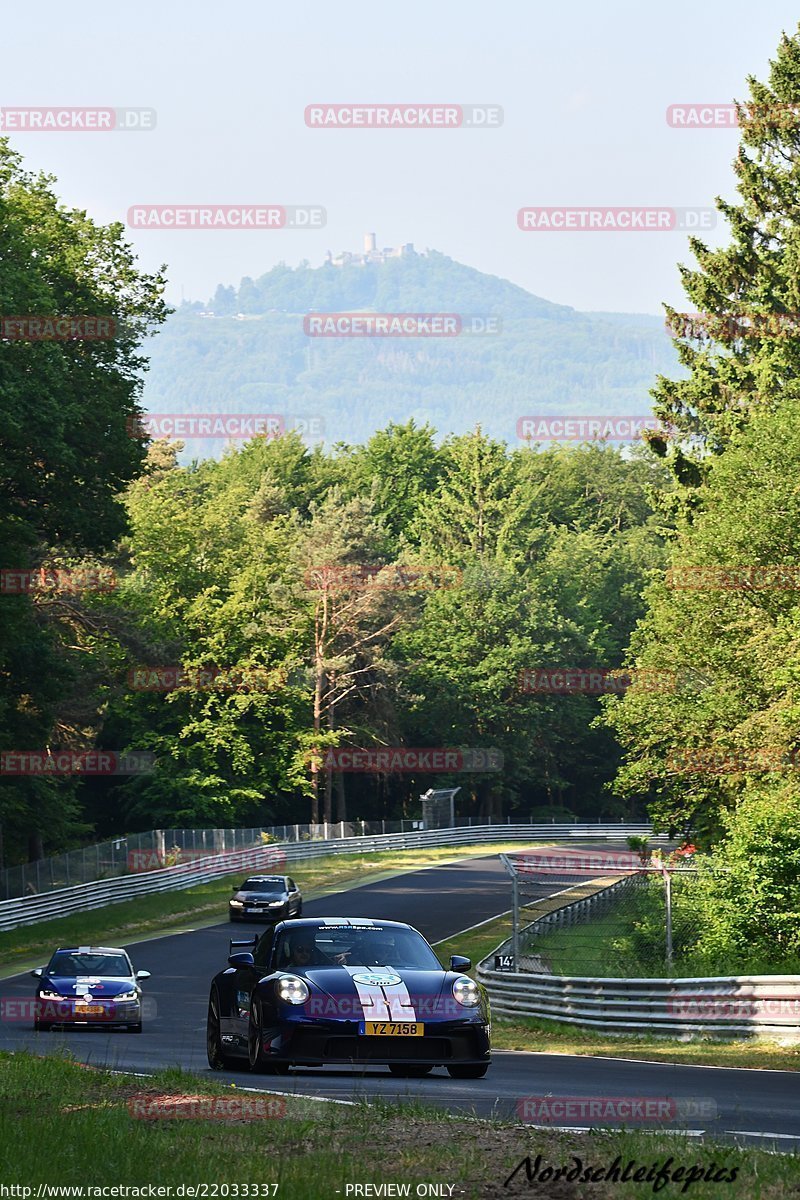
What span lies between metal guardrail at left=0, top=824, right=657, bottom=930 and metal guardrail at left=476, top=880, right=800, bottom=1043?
20.8 meters

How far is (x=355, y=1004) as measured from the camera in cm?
1354

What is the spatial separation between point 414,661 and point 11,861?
4230 centimetres

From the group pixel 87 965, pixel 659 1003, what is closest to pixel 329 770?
pixel 87 965

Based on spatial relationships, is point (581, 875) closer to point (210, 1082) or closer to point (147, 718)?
point (147, 718)

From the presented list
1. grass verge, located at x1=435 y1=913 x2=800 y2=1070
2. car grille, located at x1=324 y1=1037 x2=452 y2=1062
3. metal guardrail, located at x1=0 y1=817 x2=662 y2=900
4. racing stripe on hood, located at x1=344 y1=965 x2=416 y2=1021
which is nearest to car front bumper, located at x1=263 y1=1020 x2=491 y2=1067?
car grille, located at x1=324 y1=1037 x2=452 y2=1062

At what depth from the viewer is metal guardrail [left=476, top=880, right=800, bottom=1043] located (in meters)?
20.6

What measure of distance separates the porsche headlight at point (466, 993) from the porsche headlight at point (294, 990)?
1.25 meters

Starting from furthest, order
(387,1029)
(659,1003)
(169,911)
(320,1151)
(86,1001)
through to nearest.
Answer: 1. (169,911)
2. (86,1001)
3. (659,1003)
4. (387,1029)
5. (320,1151)

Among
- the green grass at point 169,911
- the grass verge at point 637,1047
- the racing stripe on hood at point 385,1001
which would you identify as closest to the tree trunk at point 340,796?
the green grass at point 169,911

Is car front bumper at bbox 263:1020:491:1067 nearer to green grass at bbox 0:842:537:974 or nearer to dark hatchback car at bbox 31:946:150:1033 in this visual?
dark hatchback car at bbox 31:946:150:1033

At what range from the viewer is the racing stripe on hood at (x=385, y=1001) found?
1347 cm

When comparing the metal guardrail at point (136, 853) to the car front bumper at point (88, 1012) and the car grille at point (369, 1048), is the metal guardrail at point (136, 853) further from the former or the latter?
the car grille at point (369, 1048)

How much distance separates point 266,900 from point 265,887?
0.82m

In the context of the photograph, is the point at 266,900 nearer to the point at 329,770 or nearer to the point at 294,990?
the point at 294,990
